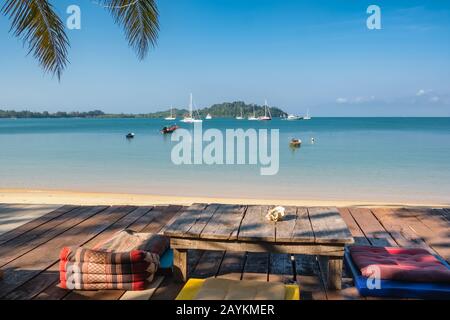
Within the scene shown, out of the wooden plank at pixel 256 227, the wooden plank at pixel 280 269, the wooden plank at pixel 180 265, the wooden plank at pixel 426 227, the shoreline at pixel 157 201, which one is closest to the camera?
the wooden plank at pixel 256 227

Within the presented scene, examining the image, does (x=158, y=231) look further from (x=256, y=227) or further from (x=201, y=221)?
(x=256, y=227)

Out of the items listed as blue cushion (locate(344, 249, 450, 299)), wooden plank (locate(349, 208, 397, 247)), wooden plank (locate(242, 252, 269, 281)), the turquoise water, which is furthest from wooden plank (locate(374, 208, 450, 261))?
the turquoise water

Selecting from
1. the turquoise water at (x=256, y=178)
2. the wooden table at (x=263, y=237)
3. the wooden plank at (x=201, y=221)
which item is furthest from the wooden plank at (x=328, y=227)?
the turquoise water at (x=256, y=178)

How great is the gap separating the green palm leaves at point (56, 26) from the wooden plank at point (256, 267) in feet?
10.8

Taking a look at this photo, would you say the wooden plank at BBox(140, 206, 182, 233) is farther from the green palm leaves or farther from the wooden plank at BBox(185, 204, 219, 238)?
the green palm leaves

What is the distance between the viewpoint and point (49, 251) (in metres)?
3.65

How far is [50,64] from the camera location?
205 inches

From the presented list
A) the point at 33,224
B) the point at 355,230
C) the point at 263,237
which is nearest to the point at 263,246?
the point at 263,237

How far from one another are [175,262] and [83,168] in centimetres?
1631

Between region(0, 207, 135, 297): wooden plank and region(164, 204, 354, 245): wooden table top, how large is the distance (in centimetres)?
116

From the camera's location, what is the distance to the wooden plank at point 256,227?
8.97 feet

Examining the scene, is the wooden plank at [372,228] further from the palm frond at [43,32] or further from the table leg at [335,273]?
the palm frond at [43,32]
